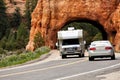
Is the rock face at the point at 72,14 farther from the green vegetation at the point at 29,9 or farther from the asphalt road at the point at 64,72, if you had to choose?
the green vegetation at the point at 29,9

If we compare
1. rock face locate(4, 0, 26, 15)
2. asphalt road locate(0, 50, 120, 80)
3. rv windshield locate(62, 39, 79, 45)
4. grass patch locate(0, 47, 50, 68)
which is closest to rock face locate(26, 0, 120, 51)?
rv windshield locate(62, 39, 79, 45)

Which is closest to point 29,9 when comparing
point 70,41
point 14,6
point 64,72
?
point 14,6

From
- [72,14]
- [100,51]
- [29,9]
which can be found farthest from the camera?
[29,9]

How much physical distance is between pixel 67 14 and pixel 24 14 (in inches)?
2860

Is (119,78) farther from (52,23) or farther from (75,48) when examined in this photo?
(52,23)

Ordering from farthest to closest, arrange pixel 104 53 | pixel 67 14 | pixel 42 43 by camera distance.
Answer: pixel 67 14 < pixel 42 43 < pixel 104 53

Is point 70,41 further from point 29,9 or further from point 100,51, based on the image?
point 29,9

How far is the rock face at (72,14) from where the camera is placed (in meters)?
70.6

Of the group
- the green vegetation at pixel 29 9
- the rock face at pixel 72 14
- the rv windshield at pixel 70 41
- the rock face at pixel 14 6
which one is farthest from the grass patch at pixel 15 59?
A: the rock face at pixel 14 6

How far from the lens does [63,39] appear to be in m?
40.6

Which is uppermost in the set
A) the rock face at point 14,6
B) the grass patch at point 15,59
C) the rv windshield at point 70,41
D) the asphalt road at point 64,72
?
the rock face at point 14,6

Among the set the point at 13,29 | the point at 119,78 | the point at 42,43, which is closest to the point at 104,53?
the point at 119,78

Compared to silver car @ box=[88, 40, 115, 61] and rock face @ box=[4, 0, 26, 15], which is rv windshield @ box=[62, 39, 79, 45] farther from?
rock face @ box=[4, 0, 26, 15]

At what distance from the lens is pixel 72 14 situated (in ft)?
238
